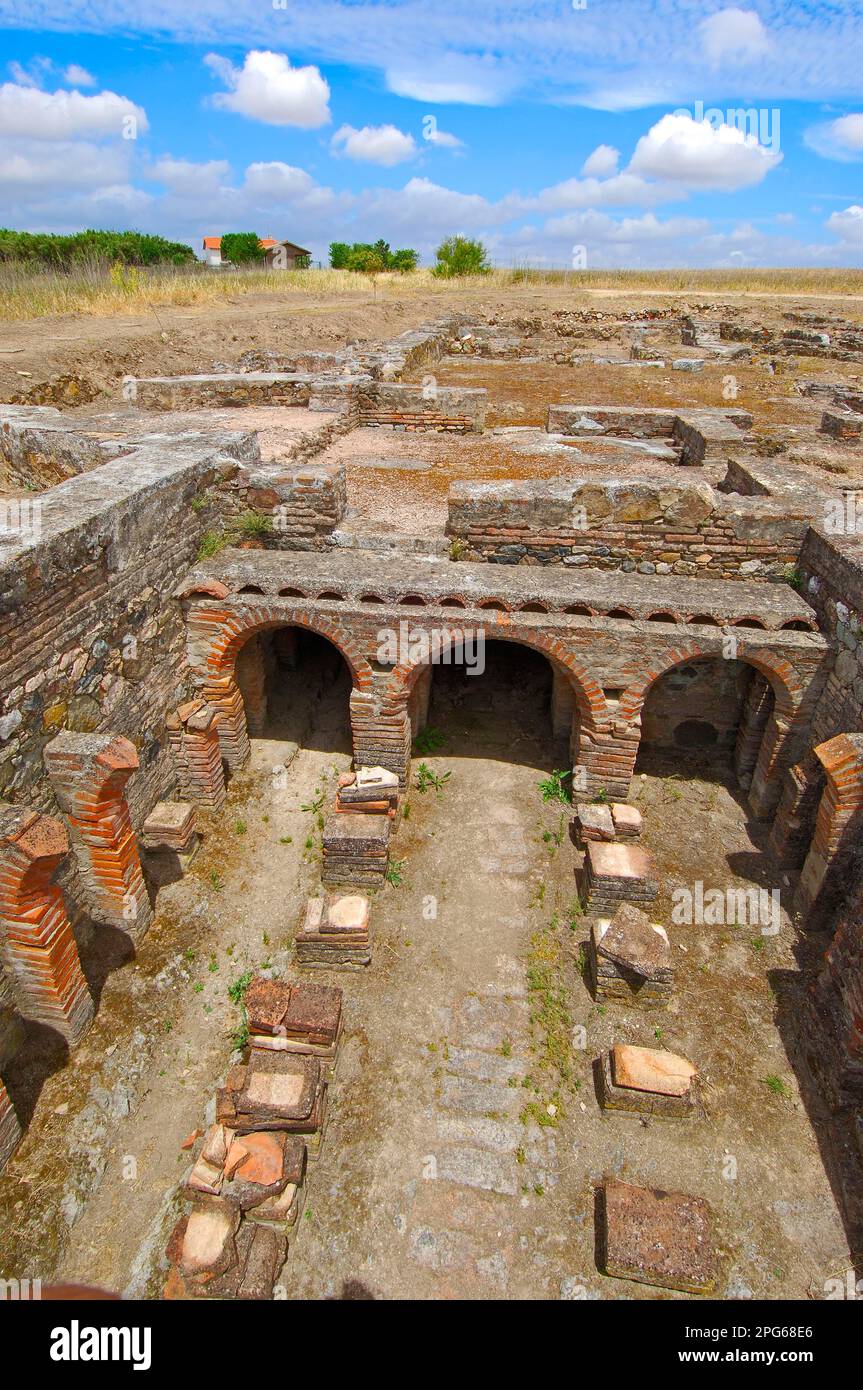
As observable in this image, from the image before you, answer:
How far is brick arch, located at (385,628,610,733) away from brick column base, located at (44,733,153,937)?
2819 millimetres

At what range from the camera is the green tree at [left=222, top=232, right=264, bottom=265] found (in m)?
47.6

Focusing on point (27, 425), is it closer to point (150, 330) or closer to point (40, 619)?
point (40, 619)

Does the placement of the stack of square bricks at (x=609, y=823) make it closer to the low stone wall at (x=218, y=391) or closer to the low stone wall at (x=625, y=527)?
the low stone wall at (x=625, y=527)

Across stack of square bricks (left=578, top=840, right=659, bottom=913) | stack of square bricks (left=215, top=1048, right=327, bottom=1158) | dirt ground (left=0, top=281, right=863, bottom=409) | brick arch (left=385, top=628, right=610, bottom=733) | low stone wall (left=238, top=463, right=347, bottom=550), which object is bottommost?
stack of square bricks (left=215, top=1048, right=327, bottom=1158)

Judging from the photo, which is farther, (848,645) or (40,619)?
(848,645)

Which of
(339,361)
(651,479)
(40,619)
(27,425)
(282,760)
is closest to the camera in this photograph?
(40,619)

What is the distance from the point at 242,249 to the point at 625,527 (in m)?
50.9

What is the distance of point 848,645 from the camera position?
665 centimetres

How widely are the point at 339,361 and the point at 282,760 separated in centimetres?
1015

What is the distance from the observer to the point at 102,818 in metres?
5.61

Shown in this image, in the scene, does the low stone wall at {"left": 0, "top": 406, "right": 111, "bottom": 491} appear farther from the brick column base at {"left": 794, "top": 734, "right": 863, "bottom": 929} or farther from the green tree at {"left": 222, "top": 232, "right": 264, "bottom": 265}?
the green tree at {"left": 222, "top": 232, "right": 264, "bottom": 265}

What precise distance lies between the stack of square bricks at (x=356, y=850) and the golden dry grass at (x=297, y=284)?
57.4 feet

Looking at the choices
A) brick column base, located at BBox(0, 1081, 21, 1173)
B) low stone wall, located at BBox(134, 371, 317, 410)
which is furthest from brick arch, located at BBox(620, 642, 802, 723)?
low stone wall, located at BBox(134, 371, 317, 410)

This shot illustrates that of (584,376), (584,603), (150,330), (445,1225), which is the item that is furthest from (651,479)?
(150,330)
